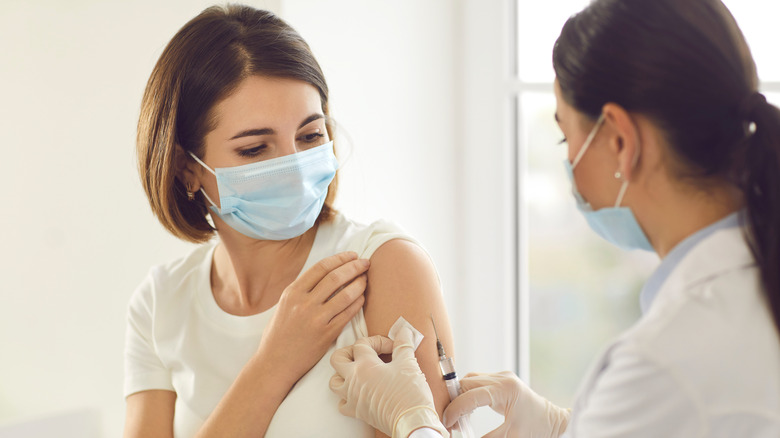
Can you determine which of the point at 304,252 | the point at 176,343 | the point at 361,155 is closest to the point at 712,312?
the point at 304,252

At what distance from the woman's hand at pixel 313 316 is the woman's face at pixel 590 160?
0.52 metres

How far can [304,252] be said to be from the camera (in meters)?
1.65

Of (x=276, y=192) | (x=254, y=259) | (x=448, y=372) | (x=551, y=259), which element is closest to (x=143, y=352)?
(x=254, y=259)

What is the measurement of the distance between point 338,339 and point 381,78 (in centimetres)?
115

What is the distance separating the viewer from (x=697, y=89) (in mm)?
927

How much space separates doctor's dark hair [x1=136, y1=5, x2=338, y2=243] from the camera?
1.48 metres

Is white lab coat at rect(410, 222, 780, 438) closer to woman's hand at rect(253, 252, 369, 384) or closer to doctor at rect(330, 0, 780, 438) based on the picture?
doctor at rect(330, 0, 780, 438)

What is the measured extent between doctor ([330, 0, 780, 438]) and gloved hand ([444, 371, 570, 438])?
0.40 metres

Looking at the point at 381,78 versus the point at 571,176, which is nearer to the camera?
the point at 571,176

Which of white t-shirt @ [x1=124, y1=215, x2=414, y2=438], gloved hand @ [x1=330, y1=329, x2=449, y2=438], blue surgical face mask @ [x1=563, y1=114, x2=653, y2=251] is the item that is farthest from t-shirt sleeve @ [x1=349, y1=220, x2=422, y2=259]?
blue surgical face mask @ [x1=563, y1=114, x2=653, y2=251]

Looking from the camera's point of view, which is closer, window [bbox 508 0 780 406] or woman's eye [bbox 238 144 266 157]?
woman's eye [bbox 238 144 266 157]

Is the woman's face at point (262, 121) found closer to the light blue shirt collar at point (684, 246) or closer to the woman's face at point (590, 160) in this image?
the woman's face at point (590, 160)

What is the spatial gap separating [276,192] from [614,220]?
2.34 feet

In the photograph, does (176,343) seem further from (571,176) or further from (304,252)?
Answer: (571,176)
